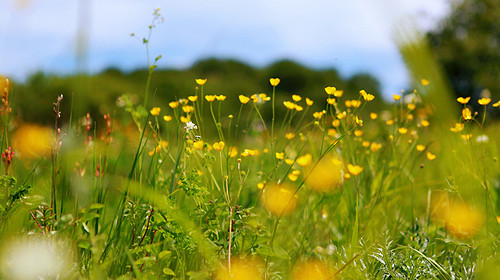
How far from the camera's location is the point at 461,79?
17.3 metres

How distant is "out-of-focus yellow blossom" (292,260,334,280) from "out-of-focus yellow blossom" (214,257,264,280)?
0.15 meters

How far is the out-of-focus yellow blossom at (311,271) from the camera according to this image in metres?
1.71

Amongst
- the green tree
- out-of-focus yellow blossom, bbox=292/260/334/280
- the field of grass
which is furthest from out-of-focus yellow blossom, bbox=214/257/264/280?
the green tree

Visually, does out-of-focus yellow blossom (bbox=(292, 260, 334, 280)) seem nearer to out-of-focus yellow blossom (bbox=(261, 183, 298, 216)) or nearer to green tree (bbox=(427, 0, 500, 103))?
out-of-focus yellow blossom (bbox=(261, 183, 298, 216))

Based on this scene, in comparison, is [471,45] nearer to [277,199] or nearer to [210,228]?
[277,199]

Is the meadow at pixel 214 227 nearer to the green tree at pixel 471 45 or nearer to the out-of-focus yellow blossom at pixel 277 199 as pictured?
the out-of-focus yellow blossom at pixel 277 199

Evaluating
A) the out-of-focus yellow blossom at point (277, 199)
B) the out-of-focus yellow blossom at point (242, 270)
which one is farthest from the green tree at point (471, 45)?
the out-of-focus yellow blossom at point (242, 270)

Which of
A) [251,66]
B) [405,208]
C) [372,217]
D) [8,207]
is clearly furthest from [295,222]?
[251,66]

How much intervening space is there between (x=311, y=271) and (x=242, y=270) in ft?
1.18

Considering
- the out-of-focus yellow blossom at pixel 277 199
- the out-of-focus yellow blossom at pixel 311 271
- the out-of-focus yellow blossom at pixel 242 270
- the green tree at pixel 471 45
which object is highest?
the green tree at pixel 471 45

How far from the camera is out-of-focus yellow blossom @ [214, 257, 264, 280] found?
1498 mm

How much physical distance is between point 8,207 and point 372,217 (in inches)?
64.3

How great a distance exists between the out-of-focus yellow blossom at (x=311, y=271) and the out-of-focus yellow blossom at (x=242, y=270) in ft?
0.50

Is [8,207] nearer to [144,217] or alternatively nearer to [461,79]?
[144,217]
